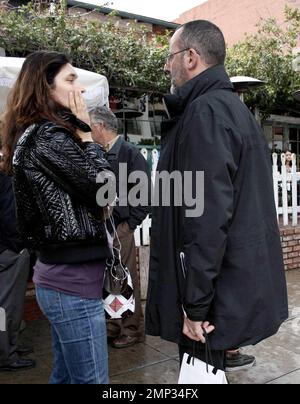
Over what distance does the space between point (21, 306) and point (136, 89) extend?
4770mm

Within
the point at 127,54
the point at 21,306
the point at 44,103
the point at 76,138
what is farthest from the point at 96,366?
the point at 127,54

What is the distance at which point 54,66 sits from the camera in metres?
1.79

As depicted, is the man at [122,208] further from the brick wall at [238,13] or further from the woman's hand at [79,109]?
the brick wall at [238,13]

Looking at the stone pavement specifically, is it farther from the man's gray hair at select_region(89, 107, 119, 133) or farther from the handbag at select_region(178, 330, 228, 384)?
the man's gray hair at select_region(89, 107, 119, 133)

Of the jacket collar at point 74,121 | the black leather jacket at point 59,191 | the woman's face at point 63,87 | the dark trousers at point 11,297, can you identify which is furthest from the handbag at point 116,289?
the dark trousers at point 11,297

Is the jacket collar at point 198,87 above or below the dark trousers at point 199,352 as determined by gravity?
above

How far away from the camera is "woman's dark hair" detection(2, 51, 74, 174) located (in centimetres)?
174

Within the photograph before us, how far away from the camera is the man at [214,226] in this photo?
169 centimetres

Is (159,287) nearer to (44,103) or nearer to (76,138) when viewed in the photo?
(76,138)

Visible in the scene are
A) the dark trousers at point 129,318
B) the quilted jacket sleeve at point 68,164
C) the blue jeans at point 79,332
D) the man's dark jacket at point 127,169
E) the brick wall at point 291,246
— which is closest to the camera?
the quilted jacket sleeve at point 68,164

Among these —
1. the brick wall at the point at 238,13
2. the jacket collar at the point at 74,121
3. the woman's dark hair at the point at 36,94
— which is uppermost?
the brick wall at the point at 238,13

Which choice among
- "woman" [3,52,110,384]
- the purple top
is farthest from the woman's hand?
the purple top

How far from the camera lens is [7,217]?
10.6 feet

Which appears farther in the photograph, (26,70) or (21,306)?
(21,306)
